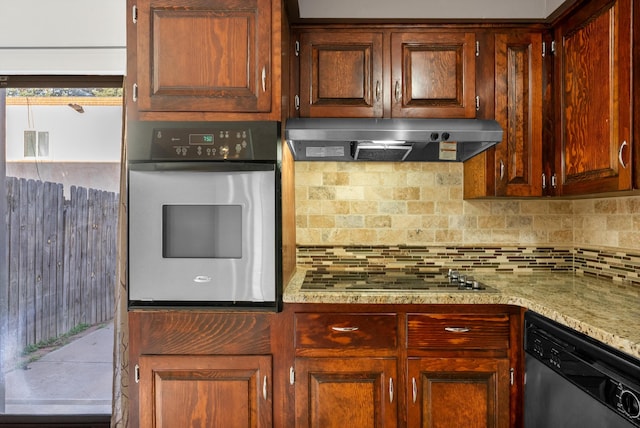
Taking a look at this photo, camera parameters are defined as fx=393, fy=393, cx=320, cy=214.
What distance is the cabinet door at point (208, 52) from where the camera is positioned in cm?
164

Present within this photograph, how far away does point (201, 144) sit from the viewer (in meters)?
1.63

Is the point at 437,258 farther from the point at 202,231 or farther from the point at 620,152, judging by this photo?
the point at 202,231

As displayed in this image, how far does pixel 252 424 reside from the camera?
164 cm

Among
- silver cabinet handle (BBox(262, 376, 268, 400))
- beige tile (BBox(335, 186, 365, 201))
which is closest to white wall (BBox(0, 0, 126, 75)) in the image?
beige tile (BBox(335, 186, 365, 201))

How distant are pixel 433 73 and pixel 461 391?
147 cm

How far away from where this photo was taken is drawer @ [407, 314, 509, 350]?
163 cm

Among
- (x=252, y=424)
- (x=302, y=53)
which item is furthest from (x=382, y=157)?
(x=252, y=424)

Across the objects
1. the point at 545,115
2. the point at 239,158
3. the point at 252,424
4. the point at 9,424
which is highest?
the point at 545,115

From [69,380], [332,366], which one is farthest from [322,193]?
[69,380]

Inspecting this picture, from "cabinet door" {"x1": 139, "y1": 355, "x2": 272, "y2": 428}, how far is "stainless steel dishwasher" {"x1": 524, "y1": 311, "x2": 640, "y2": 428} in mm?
1050

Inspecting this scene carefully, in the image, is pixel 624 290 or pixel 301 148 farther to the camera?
pixel 301 148

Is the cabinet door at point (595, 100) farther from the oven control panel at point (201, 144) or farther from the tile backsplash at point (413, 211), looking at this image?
the oven control panel at point (201, 144)

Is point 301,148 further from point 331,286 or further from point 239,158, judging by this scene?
point 331,286

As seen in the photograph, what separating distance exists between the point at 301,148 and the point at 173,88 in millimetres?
671
